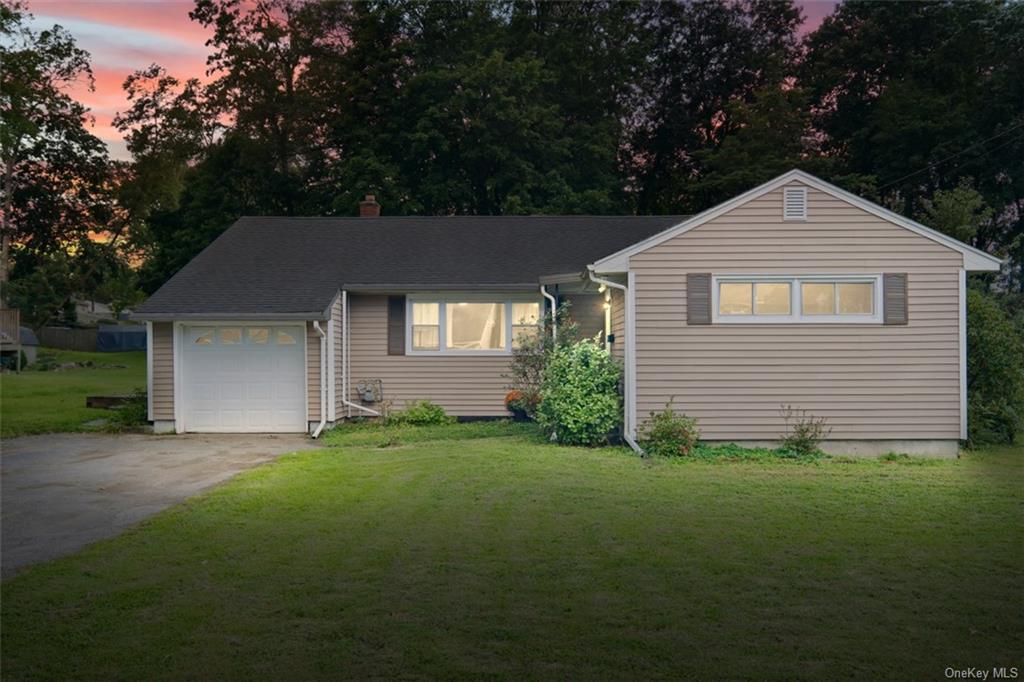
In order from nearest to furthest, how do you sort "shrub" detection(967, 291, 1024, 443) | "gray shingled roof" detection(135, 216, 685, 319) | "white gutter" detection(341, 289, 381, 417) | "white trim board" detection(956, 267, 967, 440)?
"white trim board" detection(956, 267, 967, 440) < "shrub" detection(967, 291, 1024, 443) < "gray shingled roof" detection(135, 216, 685, 319) < "white gutter" detection(341, 289, 381, 417)

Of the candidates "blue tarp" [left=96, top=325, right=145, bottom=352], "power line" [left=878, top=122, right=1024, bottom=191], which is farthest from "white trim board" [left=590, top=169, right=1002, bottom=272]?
"blue tarp" [left=96, top=325, right=145, bottom=352]

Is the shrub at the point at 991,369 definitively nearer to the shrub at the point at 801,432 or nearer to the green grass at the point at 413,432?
the shrub at the point at 801,432

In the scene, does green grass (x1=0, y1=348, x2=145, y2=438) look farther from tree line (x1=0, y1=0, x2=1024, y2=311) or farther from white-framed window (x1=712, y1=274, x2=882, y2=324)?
white-framed window (x1=712, y1=274, x2=882, y2=324)

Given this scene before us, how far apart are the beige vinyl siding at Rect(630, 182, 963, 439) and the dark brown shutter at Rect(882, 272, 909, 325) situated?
0.38 feet

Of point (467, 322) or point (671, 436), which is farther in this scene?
point (467, 322)

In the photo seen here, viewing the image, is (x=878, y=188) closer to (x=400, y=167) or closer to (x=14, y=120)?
(x=400, y=167)

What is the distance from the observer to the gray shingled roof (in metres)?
17.4

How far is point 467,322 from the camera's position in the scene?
18.5 m

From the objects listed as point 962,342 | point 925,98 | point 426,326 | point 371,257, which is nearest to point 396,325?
point 426,326

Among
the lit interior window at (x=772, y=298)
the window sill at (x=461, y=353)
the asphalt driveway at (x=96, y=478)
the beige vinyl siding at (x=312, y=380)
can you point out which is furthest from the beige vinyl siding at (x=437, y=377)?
the lit interior window at (x=772, y=298)

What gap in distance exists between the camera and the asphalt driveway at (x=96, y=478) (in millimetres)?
8475

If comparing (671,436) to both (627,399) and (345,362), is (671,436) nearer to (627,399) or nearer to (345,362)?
(627,399)

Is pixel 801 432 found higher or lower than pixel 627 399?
lower

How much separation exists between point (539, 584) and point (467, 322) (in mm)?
12110
